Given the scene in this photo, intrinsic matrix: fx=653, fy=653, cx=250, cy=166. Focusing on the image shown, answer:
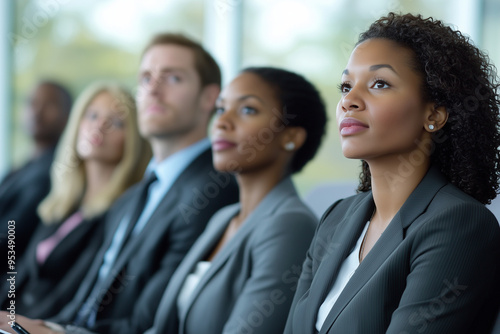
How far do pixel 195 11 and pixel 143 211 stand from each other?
259 centimetres

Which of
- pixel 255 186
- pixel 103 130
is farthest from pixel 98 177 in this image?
pixel 255 186

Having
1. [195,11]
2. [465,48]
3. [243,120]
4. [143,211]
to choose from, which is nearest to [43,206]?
[143,211]

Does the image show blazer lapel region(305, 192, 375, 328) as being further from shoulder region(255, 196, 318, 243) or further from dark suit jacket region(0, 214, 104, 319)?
dark suit jacket region(0, 214, 104, 319)

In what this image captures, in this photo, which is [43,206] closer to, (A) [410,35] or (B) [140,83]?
(B) [140,83]

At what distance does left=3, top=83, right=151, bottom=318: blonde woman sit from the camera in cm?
299

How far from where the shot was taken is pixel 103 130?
3.08 metres

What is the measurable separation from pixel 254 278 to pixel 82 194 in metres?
1.67

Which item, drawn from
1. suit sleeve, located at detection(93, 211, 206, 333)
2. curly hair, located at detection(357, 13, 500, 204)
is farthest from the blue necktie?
curly hair, located at detection(357, 13, 500, 204)

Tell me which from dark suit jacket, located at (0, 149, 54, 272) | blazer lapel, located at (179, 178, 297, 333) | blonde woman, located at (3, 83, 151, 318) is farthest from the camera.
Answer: dark suit jacket, located at (0, 149, 54, 272)

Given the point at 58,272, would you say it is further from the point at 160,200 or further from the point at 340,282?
the point at 340,282

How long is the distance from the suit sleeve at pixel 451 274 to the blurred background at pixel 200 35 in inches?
112

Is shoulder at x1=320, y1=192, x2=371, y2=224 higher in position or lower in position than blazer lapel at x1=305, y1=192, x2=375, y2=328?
higher

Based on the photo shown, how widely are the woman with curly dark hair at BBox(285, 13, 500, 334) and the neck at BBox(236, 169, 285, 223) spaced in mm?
588

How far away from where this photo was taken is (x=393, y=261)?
1232 millimetres
